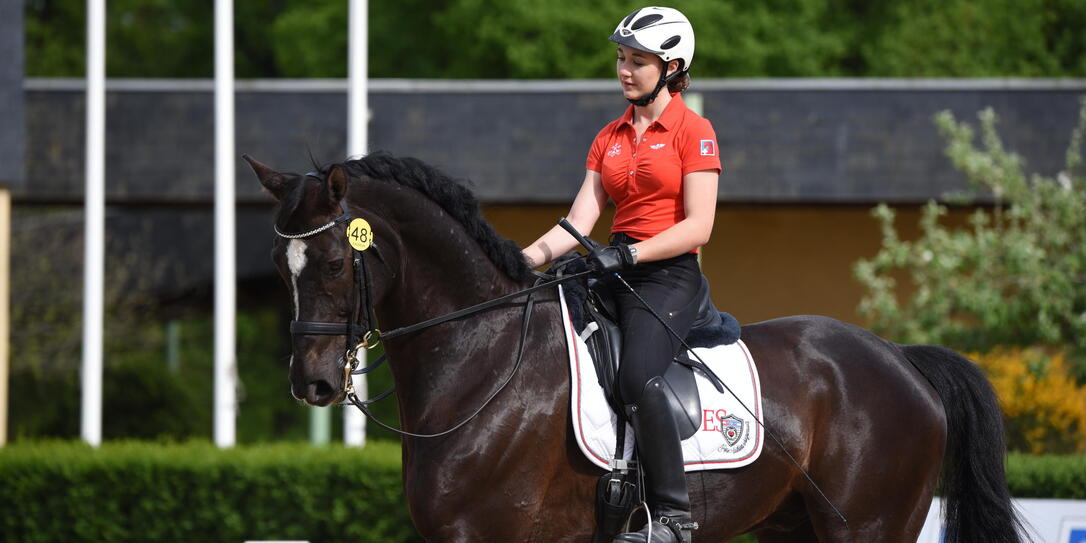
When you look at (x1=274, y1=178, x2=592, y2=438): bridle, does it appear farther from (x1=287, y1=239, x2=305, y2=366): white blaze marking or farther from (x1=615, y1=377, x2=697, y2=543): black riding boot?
(x1=615, y1=377, x2=697, y2=543): black riding boot

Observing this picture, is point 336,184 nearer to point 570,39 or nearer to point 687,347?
point 687,347

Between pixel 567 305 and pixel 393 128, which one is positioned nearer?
pixel 567 305

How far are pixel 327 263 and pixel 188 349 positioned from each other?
22762 mm

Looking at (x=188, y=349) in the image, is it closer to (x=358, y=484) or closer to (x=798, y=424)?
(x=358, y=484)

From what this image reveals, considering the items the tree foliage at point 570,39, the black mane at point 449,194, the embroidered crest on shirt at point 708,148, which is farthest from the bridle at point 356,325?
the tree foliage at point 570,39

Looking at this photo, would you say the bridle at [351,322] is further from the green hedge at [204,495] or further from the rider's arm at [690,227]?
the green hedge at [204,495]

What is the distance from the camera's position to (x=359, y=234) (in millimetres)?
4035

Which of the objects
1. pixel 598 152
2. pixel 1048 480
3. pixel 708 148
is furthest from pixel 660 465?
pixel 1048 480

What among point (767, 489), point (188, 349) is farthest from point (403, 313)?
point (188, 349)

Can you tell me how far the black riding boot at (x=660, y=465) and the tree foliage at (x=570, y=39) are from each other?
721 inches

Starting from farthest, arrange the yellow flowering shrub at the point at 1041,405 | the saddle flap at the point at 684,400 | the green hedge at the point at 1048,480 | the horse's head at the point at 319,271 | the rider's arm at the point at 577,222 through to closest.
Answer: the yellow flowering shrub at the point at 1041,405, the green hedge at the point at 1048,480, the rider's arm at the point at 577,222, the saddle flap at the point at 684,400, the horse's head at the point at 319,271

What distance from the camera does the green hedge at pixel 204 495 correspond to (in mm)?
8688

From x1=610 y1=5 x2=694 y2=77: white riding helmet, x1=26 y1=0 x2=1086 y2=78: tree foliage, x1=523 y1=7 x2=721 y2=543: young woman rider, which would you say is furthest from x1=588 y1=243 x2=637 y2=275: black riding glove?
x1=26 y1=0 x2=1086 y2=78: tree foliage

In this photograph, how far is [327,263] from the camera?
13.1ft
